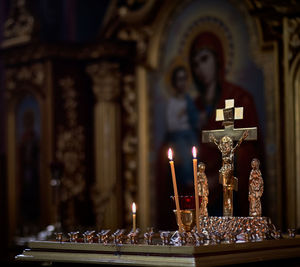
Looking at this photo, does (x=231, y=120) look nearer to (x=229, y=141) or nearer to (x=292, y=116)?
(x=229, y=141)

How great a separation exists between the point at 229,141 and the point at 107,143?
5.99m

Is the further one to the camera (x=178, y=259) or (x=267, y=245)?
(x=267, y=245)

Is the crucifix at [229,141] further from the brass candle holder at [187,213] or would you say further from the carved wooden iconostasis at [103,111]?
the carved wooden iconostasis at [103,111]

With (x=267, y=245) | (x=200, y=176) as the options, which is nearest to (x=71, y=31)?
(x=200, y=176)

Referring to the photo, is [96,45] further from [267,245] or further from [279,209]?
[267,245]

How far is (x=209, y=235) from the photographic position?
4.04 m

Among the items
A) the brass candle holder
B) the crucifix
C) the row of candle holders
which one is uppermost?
the crucifix

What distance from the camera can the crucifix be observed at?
443 cm

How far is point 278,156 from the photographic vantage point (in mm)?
8156

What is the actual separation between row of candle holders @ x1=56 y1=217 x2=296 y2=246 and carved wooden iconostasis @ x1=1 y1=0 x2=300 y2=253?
4.94 m

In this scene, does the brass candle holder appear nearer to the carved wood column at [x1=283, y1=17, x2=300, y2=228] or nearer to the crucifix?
the crucifix

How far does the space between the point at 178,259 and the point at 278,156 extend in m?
4.63

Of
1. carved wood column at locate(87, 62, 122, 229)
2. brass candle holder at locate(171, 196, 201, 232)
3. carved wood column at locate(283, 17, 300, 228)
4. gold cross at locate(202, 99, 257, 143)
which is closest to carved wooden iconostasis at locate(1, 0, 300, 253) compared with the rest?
carved wood column at locate(87, 62, 122, 229)

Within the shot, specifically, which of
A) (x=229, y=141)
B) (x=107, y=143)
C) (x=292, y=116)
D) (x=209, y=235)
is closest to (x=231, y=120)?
(x=229, y=141)
